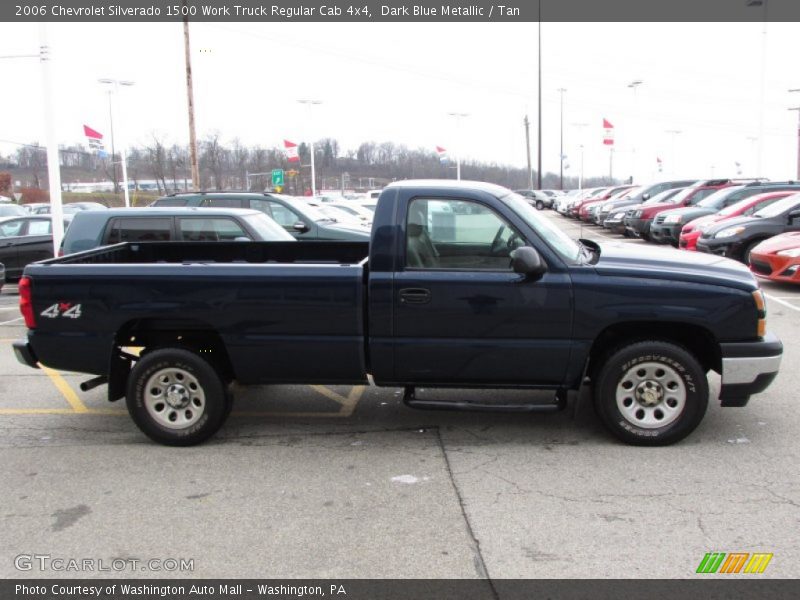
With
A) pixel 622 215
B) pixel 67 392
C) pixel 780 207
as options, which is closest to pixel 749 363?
pixel 67 392

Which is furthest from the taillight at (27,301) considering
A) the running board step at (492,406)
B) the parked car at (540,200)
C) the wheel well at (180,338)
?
the parked car at (540,200)

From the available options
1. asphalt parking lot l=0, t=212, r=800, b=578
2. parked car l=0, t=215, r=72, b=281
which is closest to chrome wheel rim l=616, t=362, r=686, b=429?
asphalt parking lot l=0, t=212, r=800, b=578

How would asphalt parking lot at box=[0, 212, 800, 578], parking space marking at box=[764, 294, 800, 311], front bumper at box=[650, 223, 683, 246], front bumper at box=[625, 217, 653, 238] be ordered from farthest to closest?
1. front bumper at box=[625, 217, 653, 238]
2. front bumper at box=[650, 223, 683, 246]
3. parking space marking at box=[764, 294, 800, 311]
4. asphalt parking lot at box=[0, 212, 800, 578]

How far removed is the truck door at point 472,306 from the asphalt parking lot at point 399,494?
24.5 inches

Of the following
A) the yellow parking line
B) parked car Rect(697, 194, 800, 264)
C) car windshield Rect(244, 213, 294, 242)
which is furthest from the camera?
parked car Rect(697, 194, 800, 264)

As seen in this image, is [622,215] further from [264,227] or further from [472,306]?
[472,306]

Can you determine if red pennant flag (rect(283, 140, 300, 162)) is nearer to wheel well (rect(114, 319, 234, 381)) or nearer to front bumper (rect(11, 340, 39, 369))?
front bumper (rect(11, 340, 39, 369))

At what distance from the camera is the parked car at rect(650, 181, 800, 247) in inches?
727

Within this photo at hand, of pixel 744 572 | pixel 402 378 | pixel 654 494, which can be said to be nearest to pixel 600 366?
pixel 654 494

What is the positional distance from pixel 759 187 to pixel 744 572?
17.9 metres

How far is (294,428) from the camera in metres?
5.70

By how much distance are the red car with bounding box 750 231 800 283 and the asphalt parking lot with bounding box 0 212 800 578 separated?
19.9 feet

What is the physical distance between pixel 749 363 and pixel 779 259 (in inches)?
308
